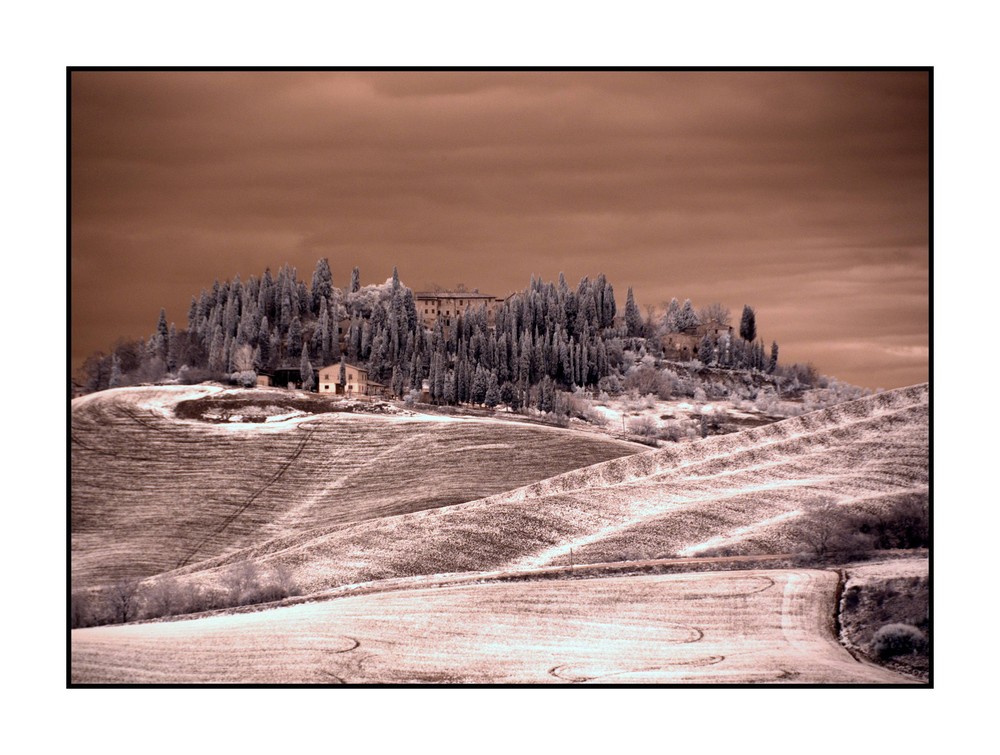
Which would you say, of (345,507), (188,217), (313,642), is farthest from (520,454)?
(188,217)

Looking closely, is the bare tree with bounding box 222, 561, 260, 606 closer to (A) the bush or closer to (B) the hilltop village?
(B) the hilltop village

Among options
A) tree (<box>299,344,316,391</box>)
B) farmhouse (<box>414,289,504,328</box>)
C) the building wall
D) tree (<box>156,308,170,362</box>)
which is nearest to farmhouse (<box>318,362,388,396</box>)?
the building wall

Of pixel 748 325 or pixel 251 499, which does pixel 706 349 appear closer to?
pixel 748 325

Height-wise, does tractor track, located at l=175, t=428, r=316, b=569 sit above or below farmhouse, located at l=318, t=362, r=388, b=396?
below

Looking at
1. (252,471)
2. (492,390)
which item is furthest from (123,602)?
(492,390)

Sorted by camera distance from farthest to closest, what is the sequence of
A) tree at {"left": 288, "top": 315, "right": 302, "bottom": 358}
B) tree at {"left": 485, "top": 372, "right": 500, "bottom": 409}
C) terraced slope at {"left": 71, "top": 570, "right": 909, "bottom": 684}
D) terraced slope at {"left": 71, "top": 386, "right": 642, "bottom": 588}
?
1. tree at {"left": 485, "top": 372, "right": 500, "bottom": 409}
2. tree at {"left": 288, "top": 315, "right": 302, "bottom": 358}
3. terraced slope at {"left": 71, "top": 386, "right": 642, "bottom": 588}
4. terraced slope at {"left": 71, "top": 570, "right": 909, "bottom": 684}

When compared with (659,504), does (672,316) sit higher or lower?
higher
